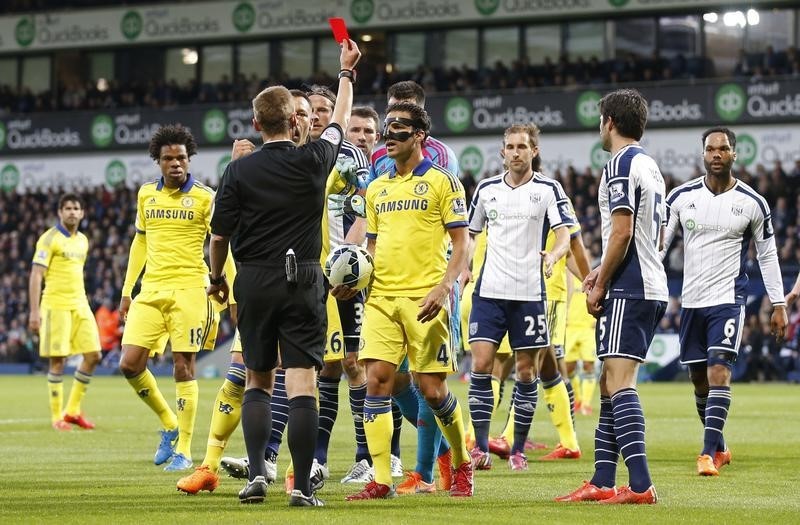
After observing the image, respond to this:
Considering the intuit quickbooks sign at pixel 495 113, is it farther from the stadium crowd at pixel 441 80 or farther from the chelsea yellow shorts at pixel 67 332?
the chelsea yellow shorts at pixel 67 332

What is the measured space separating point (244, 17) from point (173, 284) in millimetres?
32571

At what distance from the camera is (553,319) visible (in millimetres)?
11938

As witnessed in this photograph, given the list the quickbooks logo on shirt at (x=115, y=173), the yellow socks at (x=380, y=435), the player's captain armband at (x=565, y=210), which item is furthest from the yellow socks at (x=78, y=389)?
the quickbooks logo on shirt at (x=115, y=173)

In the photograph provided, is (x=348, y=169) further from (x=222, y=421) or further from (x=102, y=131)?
(x=102, y=131)

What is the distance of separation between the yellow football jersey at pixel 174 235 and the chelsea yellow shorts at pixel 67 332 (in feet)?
18.1

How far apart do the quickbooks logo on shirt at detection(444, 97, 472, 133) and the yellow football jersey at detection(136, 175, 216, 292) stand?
2626 cm

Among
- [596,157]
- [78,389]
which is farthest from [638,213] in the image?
[596,157]

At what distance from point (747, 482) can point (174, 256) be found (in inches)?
182

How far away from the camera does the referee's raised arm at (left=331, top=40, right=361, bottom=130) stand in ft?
24.8

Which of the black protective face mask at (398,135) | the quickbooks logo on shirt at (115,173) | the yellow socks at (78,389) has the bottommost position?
the yellow socks at (78,389)

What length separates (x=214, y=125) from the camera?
3988 cm

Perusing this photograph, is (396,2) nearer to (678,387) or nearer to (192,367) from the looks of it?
(678,387)

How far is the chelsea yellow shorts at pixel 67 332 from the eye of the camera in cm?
1564

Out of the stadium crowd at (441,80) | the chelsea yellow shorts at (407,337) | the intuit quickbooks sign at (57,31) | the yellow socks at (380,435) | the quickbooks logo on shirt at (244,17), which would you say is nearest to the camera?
the yellow socks at (380,435)
